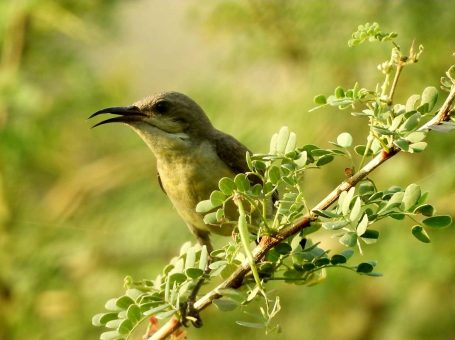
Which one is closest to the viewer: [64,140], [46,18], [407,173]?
[407,173]

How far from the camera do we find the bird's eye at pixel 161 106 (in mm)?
3846

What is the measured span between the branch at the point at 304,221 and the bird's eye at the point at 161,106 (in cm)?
171

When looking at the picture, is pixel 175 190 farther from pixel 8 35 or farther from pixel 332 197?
pixel 8 35

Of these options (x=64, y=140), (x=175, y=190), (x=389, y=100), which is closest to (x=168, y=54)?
(x=64, y=140)

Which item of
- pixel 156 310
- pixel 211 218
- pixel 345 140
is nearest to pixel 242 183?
pixel 211 218

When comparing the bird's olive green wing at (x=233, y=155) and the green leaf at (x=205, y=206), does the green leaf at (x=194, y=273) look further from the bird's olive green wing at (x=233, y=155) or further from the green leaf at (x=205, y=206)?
the bird's olive green wing at (x=233, y=155)

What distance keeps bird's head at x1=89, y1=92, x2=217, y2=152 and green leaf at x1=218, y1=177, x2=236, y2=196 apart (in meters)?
1.54

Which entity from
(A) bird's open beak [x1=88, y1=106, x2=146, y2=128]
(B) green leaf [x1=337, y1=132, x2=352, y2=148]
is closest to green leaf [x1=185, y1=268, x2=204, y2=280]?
(B) green leaf [x1=337, y1=132, x2=352, y2=148]

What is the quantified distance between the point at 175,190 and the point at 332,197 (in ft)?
6.10

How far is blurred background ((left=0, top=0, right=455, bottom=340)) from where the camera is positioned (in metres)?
5.76

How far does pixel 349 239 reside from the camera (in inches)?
77.3

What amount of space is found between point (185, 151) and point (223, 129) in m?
2.39

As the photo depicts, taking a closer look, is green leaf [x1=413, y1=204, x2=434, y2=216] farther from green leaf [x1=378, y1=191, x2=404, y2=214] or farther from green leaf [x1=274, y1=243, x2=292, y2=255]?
green leaf [x1=274, y1=243, x2=292, y2=255]

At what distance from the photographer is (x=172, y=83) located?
744 cm
